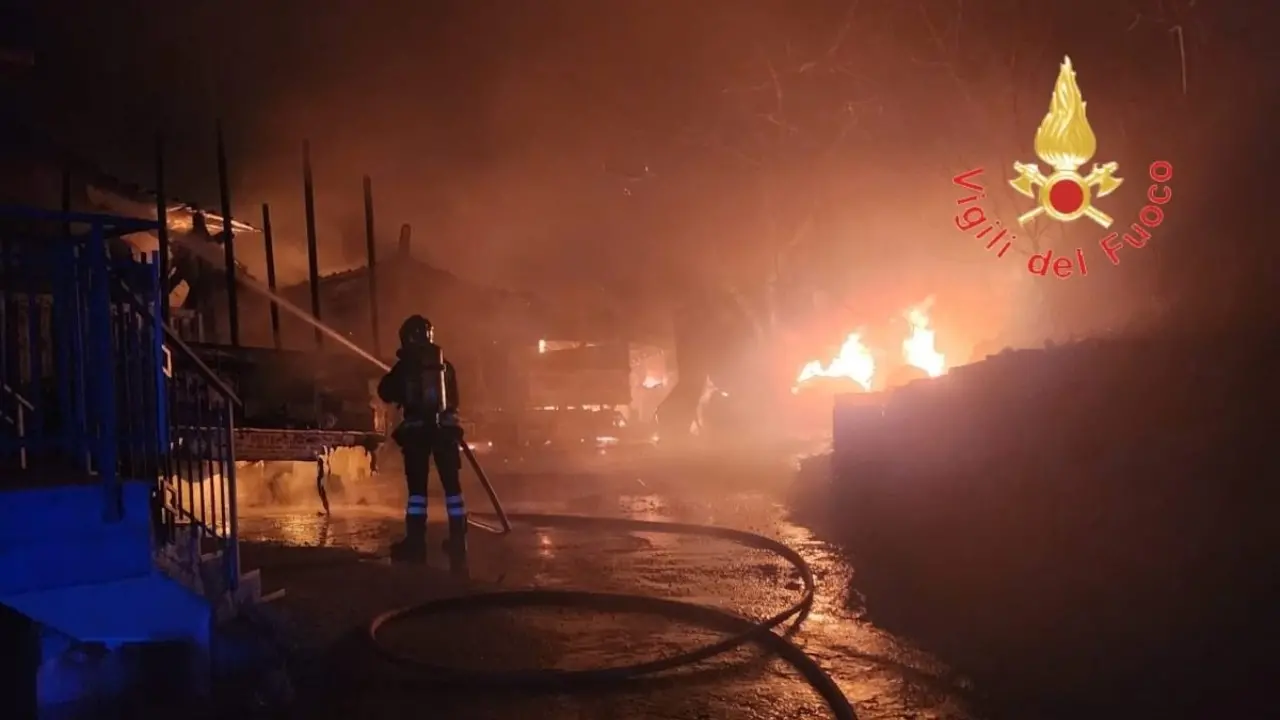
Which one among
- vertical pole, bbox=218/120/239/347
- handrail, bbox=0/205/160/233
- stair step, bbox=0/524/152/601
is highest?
vertical pole, bbox=218/120/239/347

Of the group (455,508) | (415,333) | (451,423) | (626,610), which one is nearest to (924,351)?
(451,423)

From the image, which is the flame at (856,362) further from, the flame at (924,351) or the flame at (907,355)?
the flame at (924,351)

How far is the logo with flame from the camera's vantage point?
14.1 metres

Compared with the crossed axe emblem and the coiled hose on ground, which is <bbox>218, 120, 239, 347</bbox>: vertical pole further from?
the crossed axe emblem

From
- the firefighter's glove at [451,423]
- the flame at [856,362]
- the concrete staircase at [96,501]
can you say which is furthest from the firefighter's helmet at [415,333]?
the flame at [856,362]

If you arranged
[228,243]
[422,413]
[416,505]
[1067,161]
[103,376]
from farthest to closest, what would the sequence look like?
[1067,161]
[228,243]
[422,413]
[416,505]
[103,376]

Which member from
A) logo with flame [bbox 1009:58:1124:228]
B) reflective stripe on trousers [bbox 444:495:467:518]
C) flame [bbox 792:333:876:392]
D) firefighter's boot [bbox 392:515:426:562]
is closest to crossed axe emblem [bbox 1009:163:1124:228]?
logo with flame [bbox 1009:58:1124:228]

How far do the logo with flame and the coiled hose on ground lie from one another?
9.39 meters

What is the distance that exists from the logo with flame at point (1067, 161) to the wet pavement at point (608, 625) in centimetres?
806

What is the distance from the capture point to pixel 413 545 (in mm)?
8016

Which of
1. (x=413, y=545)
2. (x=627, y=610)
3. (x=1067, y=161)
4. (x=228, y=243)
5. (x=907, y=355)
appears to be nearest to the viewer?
(x=627, y=610)

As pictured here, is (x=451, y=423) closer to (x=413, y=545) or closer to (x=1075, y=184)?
(x=413, y=545)

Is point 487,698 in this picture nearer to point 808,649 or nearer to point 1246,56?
point 808,649

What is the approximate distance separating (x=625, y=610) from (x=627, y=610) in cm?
1
